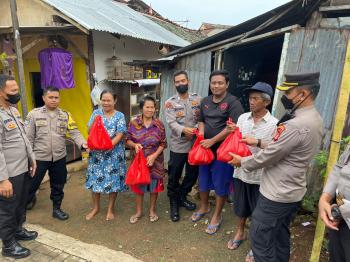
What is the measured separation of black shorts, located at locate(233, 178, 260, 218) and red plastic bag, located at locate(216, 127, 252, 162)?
0.38 m

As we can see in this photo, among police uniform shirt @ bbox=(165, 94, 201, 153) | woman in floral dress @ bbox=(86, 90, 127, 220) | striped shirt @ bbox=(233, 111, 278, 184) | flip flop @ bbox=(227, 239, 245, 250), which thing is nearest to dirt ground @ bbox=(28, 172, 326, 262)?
flip flop @ bbox=(227, 239, 245, 250)

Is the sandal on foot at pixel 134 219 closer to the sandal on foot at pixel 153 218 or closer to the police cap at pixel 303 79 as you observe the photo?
the sandal on foot at pixel 153 218

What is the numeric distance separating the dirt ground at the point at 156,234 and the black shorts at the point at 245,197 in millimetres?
556

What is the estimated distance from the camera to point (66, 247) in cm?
333

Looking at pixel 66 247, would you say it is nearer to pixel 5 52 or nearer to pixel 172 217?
pixel 172 217

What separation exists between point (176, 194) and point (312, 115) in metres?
2.40

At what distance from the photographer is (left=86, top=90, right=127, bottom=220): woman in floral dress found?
3723mm

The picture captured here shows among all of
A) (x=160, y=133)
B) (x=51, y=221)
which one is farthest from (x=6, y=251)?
A: (x=160, y=133)

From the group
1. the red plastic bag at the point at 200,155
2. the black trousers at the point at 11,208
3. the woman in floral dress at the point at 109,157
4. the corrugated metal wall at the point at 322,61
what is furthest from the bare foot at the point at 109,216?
the corrugated metal wall at the point at 322,61

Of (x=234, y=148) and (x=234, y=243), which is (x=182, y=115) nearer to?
(x=234, y=148)

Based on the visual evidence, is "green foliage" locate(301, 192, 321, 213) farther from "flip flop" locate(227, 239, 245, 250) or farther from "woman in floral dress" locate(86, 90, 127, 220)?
"woman in floral dress" locate(86, 90, 127, 220)

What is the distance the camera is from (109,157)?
3807 mm

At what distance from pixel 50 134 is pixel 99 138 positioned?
2.37ft

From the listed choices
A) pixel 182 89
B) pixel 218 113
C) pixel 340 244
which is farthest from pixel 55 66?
pixel 340 244
